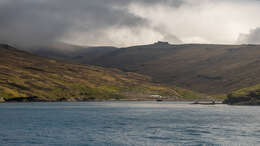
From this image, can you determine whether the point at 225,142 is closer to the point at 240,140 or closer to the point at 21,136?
the point at 240,140

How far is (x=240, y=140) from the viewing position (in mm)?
90438

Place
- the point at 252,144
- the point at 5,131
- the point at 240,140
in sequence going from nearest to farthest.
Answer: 1. the point at 252,144
2. the point at 240,140
3. the point at 5,131

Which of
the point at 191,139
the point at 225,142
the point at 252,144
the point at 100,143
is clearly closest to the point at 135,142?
the point at 100,143

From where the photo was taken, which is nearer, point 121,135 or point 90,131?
point 121,135

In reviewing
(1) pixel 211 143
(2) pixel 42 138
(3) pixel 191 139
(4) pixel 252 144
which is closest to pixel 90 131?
(2) pixel 42 138

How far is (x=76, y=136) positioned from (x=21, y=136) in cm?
1505

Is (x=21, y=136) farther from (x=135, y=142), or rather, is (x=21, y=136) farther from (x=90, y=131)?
(x=135, y=142)

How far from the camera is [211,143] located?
85.6 m

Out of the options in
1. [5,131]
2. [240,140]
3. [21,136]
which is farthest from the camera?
[5,131]

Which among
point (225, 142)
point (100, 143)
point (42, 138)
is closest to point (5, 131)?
point (42, 138)

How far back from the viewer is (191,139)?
301 ft

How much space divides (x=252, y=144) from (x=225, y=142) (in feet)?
20.7

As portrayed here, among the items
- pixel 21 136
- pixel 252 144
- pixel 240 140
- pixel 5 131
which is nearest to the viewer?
pixel 252 144

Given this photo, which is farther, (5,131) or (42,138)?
(5,131)
